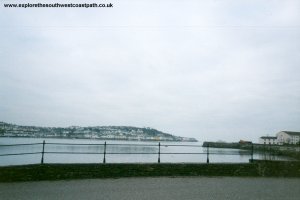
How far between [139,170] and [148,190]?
9.72 ft

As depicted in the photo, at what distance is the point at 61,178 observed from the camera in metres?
10.3

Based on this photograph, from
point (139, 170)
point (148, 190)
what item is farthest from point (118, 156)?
point (148, 190)

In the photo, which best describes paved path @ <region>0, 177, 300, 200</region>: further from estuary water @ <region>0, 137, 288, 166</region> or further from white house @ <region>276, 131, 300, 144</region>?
white house @ <region>276, 131, 300, 144</region>

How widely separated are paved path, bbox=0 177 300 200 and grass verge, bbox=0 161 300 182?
68 cm

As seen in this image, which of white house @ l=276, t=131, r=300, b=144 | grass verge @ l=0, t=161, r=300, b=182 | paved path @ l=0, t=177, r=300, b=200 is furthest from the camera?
white house @ l=276, t=131, r=300, b=144

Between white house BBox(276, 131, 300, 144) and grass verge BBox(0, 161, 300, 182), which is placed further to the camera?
white house BBox(276, 131, 300, 144)

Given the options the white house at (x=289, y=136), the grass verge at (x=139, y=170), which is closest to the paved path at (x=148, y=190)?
the grass verge at (x=139, y=170)

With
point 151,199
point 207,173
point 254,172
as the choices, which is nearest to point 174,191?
point 151,199

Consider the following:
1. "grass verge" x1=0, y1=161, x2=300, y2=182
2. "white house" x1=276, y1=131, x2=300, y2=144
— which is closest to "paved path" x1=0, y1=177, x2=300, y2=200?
"grass verge" x1=0, y1=161, x2=300, y2=182

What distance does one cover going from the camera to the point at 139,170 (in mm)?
11352

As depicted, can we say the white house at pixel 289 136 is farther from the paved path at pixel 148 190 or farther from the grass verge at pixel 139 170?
the paved path at pixel 148 190

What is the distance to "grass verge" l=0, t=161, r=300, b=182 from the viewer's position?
9860 mm

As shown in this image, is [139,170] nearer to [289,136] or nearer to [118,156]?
[118,156]

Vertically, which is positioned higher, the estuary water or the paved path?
the paved path
